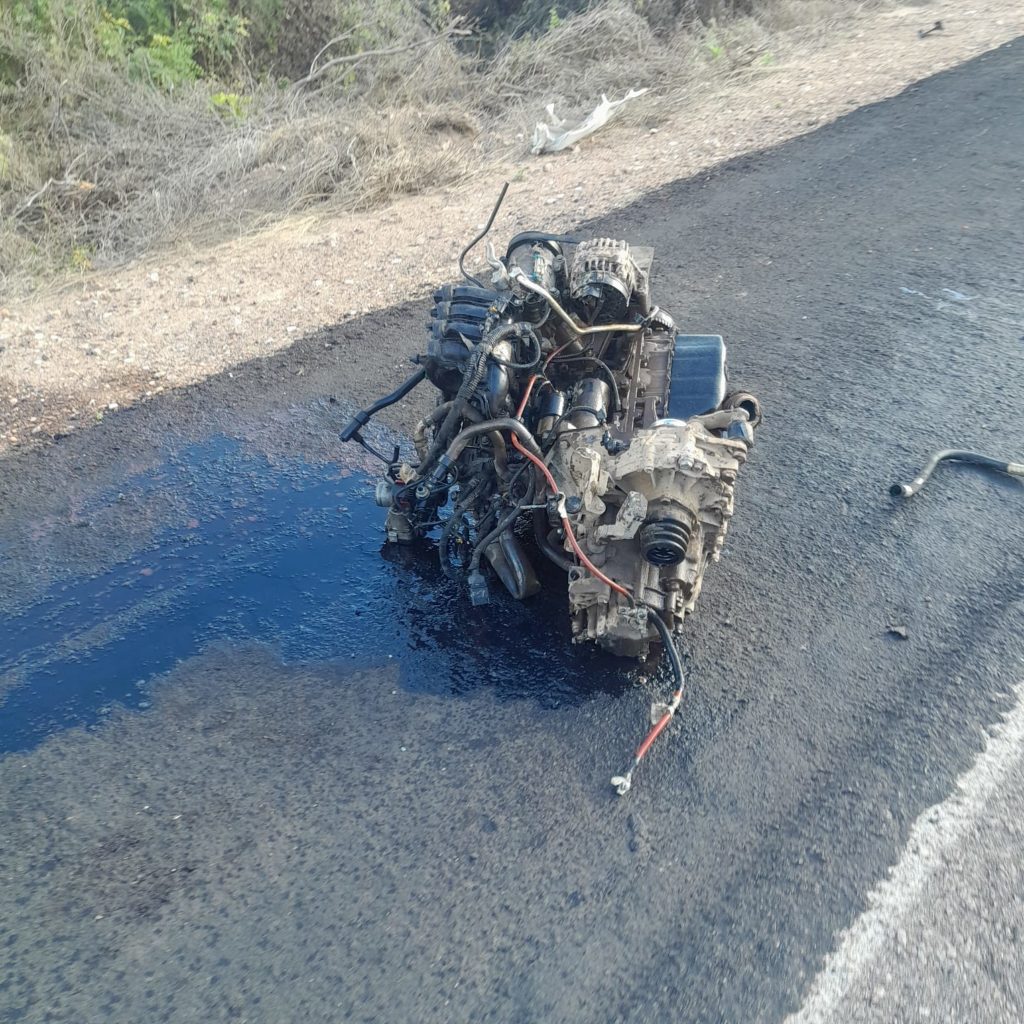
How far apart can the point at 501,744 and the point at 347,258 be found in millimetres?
5964

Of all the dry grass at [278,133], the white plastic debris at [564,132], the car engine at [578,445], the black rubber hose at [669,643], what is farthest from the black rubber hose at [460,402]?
the white plastic debris at [564,132]

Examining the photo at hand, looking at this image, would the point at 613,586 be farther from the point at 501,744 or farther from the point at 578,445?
the point at 501,744

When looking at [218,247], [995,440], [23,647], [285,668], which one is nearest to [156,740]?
[285,668]

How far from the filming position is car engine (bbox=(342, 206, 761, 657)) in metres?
4.05

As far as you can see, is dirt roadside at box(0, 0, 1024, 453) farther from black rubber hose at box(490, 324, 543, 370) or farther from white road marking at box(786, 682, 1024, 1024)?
white road marking at box(786, 682, 1024, 1024)

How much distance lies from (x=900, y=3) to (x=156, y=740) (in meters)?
14.7

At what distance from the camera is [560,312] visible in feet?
14.4

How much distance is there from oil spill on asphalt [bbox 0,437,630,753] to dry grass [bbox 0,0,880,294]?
4.76m

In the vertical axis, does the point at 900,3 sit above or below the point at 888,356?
above

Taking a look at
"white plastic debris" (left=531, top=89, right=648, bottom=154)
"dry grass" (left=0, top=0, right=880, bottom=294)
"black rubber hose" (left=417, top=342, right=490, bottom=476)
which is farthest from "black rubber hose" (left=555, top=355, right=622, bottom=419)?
"white plastic debris" (left=531, top=89, right=648, bottom=154)

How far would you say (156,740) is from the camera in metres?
4.17

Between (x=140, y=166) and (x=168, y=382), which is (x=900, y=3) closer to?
(x=140, y=166)

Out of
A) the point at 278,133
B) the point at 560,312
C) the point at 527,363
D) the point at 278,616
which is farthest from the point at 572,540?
the point at 278,133

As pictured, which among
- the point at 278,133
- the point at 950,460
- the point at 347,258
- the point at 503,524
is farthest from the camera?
the point at 278,133
